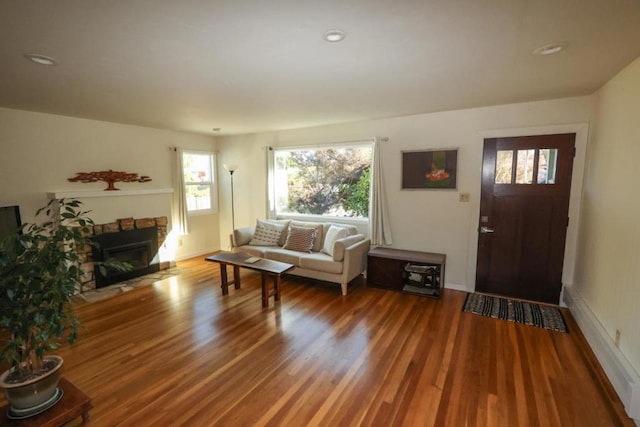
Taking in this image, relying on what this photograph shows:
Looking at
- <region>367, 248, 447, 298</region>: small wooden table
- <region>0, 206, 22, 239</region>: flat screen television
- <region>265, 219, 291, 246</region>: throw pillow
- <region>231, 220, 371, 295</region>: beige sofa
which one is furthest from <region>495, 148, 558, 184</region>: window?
<region>0, 206, 22, 239</region>: flat screen television

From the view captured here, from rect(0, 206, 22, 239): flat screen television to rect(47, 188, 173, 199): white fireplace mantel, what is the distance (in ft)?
1.35

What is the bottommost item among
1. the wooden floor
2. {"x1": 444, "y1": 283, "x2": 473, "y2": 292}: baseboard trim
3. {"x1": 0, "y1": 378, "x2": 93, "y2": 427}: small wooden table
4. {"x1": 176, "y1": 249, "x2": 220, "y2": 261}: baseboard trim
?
the wooden floor

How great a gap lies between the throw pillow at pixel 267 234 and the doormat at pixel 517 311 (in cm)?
282

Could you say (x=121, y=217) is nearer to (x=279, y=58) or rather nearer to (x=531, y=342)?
(x=279, y=58)

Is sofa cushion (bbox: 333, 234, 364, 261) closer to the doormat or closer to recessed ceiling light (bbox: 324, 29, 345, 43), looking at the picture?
the doormat

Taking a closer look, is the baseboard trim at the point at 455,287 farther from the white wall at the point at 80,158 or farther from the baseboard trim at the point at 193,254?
the white wall at the point at 80,158

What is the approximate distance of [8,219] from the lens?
3.52 meters

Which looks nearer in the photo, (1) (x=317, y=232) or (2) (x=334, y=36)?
(2) (x=334, y=36)

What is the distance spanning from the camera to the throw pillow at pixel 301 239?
4.47 m

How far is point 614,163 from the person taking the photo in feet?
8.32

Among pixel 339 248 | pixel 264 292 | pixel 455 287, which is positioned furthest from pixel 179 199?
pixel 455 287

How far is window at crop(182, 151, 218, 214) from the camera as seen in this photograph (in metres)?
5.66

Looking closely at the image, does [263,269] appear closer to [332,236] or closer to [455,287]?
[332,236]

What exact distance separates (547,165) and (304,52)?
3.05m
